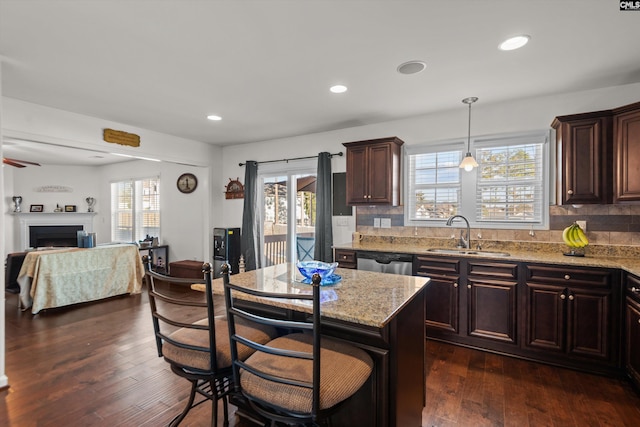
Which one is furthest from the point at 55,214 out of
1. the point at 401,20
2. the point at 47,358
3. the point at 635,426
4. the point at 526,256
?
the point at 635,426

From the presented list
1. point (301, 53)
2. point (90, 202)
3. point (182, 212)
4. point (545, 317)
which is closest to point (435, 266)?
point (545, 317)

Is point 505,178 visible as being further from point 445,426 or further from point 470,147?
point 445,426

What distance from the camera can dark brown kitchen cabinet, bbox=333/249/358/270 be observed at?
3.68 m

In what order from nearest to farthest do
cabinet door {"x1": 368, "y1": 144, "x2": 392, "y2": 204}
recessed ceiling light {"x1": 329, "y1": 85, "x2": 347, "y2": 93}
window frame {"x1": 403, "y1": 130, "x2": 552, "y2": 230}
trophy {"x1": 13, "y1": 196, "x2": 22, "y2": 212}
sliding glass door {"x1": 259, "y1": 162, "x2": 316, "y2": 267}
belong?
recessed ceiling light {"x1": 329, "y1": 85, "x2": 347, "y2": 93}, window frame {"x1": 403, "y1": 130, "x2": 552, "y2": 230}, cabinet door {"x1": 368, "y1": 144, "x2": 392, "y2": 204}, sliding glass door {"x1": 259, "y1": 162, "x2": 316, "y2": 267}, trophy {"x1": 13, "y1": 196, "x2": 22, "y2": 212}

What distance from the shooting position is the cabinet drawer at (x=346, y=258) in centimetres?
368

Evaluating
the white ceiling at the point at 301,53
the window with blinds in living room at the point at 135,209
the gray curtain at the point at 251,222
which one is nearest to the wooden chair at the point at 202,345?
the white ceiling at the point at 301,53

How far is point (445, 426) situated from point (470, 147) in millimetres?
2882

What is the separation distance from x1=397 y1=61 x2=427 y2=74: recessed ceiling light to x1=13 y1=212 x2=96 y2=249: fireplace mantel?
826cm

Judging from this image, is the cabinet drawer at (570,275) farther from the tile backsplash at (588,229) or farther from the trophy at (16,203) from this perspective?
the trophy at (16,203)

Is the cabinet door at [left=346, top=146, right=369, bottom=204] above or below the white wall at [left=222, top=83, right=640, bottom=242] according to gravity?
below

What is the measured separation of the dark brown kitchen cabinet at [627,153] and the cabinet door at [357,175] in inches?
90.1

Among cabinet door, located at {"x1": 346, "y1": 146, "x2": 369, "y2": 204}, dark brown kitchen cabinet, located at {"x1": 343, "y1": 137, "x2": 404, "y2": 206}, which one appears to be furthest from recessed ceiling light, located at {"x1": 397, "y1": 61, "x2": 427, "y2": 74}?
cabinet door, located at {"x1": 346, "y1": 146, "x2": 369, "y2": 204}

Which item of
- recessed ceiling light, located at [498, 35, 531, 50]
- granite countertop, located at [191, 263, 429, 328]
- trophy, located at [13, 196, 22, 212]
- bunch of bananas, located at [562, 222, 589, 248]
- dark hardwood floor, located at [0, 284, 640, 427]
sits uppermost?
recessed ceiling light, located at [498, 35, 531, 50]

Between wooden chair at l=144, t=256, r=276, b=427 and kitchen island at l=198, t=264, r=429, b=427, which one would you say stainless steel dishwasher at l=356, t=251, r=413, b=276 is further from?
wooden chair at l=144, t=256, r=276, b=427
